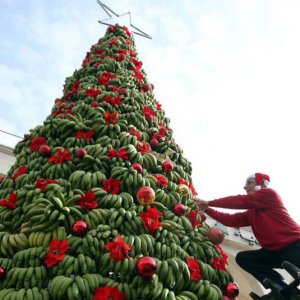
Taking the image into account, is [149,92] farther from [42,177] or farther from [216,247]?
[216,247]

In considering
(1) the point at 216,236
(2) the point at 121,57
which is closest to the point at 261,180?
(1) the point at 216,236

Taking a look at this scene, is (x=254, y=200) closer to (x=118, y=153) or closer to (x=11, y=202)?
(x=118, y=153)

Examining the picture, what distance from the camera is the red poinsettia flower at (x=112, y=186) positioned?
376cm

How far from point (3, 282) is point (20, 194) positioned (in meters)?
0.93

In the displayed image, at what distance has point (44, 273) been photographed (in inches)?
117

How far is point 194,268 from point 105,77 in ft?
11.4

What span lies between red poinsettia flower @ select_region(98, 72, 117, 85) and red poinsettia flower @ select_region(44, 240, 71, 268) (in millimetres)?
3096

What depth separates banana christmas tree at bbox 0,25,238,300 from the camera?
296 centimetres

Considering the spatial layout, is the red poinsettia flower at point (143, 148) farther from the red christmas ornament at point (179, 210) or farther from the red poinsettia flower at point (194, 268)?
the red poinsettia flower at point (194, 268)

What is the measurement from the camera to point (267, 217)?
12.8ft

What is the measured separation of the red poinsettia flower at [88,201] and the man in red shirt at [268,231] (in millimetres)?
1462

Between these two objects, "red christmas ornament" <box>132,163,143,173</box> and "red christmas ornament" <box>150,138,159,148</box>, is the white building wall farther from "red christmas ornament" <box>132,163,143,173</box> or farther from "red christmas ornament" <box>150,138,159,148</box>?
"red christmas ornament" <box>132,163,143,173</box>

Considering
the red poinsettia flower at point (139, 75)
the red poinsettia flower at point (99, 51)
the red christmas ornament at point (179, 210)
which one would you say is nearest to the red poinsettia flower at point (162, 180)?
the red christmas ornament at point (179, 210)

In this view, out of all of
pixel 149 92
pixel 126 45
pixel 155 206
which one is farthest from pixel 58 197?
pixel 126 45
